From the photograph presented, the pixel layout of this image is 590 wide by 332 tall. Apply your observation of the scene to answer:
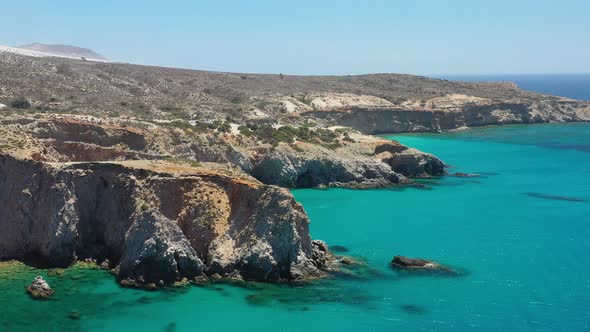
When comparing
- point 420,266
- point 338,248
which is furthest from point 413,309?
point 338,248

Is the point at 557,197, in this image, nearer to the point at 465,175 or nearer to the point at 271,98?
the point at 465,175

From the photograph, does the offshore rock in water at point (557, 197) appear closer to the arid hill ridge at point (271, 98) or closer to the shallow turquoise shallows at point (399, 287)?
the shallow turquoise shallows at point (399, 287)

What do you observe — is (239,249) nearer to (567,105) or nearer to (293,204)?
(293,204)

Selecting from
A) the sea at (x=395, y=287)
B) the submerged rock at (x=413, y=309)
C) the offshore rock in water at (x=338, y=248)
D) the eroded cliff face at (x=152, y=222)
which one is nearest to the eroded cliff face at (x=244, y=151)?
the eroded cliff face at (x=152, y=222)

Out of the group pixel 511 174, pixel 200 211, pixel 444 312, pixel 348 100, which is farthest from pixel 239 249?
pixel 348 100

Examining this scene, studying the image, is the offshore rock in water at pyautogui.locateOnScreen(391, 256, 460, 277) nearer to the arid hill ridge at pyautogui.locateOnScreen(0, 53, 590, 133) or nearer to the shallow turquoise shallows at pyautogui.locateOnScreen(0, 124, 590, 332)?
the shallow turquoise shallows at pyautogui.locateOnScreen(0, 124, 590, 332)

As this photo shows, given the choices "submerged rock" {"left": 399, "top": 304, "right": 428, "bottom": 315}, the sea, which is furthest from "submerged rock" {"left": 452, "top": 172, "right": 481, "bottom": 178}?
"submerged rock" {"left": 399, "top": 304, "right": 428, "bottom": 315}
